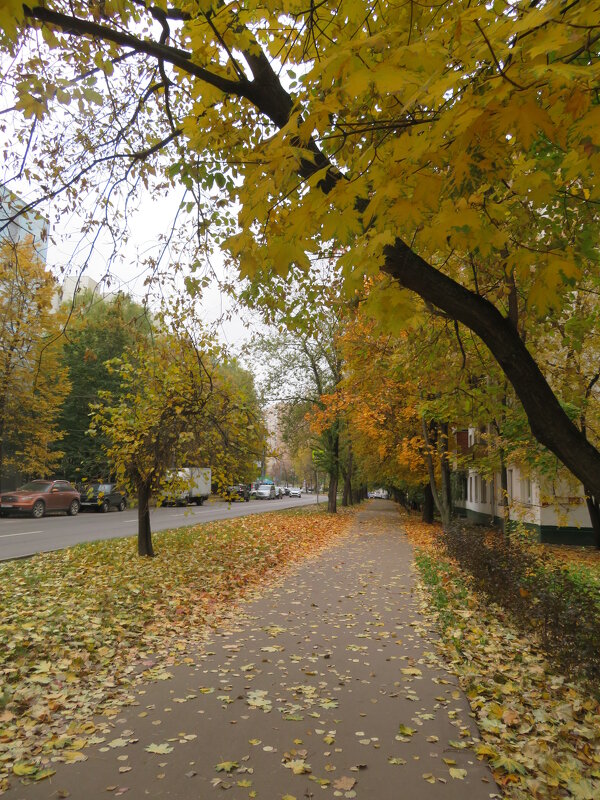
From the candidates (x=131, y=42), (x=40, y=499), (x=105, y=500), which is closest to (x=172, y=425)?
(x=131, y=42)

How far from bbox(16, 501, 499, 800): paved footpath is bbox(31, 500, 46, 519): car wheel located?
19142 millimetres

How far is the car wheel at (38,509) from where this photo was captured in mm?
23031

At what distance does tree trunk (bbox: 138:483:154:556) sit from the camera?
11.3 meters

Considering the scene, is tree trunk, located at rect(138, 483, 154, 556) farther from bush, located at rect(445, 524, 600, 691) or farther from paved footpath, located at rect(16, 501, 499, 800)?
bush, located at rect(445, 524, 600, 691)

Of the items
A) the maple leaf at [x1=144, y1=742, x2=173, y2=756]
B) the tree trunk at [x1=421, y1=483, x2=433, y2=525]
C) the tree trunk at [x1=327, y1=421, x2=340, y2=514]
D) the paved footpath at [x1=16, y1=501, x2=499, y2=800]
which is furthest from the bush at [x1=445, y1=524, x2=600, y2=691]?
the tree trunk at [x1=327, y1=421, x2=340, y2=514]

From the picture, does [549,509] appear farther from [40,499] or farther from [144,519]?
[40,499]

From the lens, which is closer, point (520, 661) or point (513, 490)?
point (520, 661)

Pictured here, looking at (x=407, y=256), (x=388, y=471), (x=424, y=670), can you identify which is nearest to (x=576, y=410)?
(x=424, y=670)

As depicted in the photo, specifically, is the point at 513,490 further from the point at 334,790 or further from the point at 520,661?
the point at 334,790

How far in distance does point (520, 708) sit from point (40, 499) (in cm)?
2276

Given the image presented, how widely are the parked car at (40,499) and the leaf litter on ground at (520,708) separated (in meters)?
19.9

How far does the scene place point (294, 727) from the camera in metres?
3.99

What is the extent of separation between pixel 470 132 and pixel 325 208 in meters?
0.66

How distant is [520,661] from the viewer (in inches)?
223
